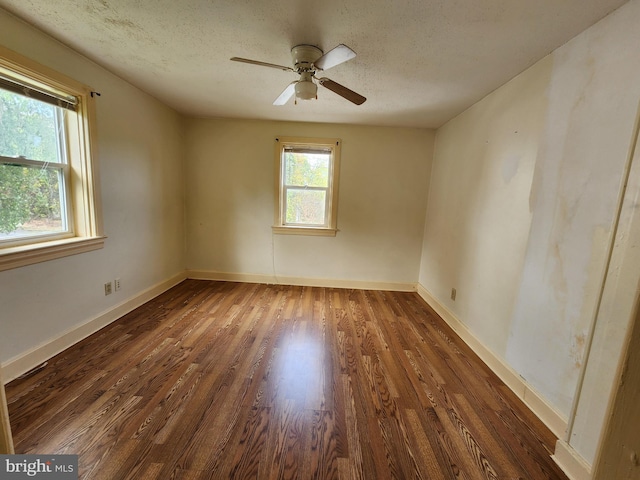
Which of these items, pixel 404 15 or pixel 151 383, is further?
pixel 151 383

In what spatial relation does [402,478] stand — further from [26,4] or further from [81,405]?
[26,4]

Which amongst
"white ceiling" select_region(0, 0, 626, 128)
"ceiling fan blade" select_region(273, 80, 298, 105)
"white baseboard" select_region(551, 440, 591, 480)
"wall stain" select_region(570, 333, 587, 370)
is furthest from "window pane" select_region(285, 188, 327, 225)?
"white baseboard" select_region(551, 440, 591, 480)

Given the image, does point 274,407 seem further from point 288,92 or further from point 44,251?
point 288,92

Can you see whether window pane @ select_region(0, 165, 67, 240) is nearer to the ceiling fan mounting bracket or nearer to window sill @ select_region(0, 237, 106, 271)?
window sill @ select_region(0, 237, 106, 271)

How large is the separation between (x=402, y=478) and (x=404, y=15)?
2357 millimetres

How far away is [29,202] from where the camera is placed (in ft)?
5.95

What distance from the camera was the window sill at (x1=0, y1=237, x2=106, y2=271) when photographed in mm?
1606

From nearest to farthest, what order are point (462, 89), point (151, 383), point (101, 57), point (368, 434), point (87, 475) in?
point (87, 475)
point (368, 434)
point (151, 383)
point (101, 57)
point (462, 89)

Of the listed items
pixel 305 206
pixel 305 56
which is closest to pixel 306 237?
pixel 305 206

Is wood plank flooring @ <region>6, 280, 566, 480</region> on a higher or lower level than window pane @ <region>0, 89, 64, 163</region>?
lower

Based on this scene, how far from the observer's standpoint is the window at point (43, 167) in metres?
1.65

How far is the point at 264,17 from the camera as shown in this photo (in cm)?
147

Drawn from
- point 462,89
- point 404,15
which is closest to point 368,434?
point 404,15

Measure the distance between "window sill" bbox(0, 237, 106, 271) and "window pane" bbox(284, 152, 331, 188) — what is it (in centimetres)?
224
